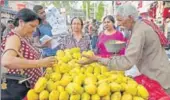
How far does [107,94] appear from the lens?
198 centimetres

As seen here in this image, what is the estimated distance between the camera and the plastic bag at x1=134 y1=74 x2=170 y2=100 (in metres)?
2.18

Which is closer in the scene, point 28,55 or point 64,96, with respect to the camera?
point 64,96

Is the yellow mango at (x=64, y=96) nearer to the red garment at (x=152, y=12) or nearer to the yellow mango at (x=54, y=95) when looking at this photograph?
the yellow mango at (x=54, y=95)

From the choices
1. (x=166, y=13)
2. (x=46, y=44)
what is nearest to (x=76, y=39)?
(x=46, y=44)

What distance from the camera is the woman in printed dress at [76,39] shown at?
4365 millimetres

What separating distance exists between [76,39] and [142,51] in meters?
2.12

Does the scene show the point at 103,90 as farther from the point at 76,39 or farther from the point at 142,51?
the point at 76,39

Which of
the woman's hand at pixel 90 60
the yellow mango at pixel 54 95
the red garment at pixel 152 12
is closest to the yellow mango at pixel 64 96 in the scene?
the yellow mango at pixel 54 95

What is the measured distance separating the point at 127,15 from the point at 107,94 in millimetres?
763

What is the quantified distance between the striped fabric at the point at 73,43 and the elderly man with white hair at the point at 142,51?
75.1 inches

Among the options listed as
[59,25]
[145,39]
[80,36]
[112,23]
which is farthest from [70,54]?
[112,23]

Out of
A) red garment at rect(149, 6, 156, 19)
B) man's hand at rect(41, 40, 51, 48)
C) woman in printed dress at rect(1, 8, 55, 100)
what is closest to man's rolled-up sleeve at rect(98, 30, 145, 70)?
woman in printed dress at rect(1, 8, 55, 100)

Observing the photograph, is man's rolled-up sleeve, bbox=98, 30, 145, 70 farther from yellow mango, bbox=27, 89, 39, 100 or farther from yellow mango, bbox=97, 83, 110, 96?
yellow mango, bbox=27, 89, 39, 100

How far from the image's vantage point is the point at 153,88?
2328 mm
